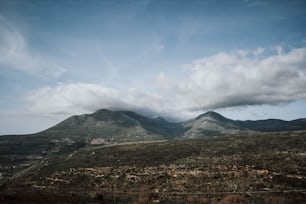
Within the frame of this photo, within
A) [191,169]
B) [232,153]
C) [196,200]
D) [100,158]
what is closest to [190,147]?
[232,153]

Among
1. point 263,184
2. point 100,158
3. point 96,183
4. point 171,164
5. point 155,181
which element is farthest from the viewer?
point 100,158

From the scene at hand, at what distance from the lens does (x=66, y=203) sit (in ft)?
90.0

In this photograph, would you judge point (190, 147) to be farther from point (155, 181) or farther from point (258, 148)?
point (155, 181)

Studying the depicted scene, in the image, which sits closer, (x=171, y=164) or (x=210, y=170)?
(x=210, y=170)

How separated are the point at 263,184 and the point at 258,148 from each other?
1380 inches

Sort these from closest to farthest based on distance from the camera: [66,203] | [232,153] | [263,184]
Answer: [66,203], [263,184], [232,153]

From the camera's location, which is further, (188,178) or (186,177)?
(186,177)

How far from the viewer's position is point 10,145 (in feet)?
555

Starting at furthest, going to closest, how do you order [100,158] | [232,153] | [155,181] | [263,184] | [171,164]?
[100,158]
[232,153]
[171,164]
[155,181]
[263,184]

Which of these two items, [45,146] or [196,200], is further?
[45,146]

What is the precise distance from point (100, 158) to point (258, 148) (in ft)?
133

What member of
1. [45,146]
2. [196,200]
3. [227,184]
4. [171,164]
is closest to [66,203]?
[196,200]

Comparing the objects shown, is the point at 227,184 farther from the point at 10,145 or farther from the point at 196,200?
the point at 10,145

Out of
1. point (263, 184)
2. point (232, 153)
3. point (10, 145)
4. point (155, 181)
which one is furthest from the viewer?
point (10, 145)
